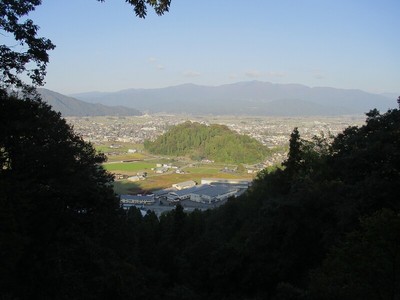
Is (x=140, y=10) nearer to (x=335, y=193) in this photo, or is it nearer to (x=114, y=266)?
(x=114, y=266)

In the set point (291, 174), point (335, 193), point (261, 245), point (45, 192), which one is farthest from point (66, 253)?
point (291, 174)

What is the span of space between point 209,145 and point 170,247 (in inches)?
1782

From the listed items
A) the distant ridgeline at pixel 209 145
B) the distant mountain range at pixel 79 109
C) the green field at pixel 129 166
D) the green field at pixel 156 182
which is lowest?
the green field at pixel 156 182

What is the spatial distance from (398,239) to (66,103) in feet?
477

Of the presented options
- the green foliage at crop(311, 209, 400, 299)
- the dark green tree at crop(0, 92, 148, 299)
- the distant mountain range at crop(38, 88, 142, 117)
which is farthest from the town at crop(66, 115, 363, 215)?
the distant mountain range at crop(38, 88, 142, 117)

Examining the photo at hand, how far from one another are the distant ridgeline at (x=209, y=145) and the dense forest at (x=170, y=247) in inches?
1604

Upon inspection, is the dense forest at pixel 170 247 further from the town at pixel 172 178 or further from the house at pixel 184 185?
the house at pixel 184 185

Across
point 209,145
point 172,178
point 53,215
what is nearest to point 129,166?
point 172,178

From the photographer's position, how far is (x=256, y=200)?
55.9 feet

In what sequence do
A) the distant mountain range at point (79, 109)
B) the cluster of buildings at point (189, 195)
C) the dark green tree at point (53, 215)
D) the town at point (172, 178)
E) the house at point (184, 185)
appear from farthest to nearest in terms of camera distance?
the distant mountain range at point (79, 109) → the house at point (184, 185) → the town at point (172, 178) → the cluster of buildings at point (189, 195) → the dark green tree at point (53, 215)

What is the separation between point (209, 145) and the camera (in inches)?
2275

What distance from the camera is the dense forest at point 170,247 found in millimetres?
4352

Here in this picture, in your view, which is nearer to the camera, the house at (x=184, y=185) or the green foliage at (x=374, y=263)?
the green foliage at (x=374, y=263)

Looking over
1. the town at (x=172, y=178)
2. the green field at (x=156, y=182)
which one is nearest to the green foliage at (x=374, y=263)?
the town at (x=172, y=178)
